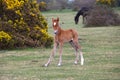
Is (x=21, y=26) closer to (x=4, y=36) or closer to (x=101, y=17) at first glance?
(x=4, y=36)

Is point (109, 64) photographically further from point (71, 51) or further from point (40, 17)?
point (40, 17)

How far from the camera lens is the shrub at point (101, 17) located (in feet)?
136

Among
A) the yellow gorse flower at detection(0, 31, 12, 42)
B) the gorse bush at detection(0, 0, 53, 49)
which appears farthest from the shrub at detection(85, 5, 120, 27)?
the yellow gorse flower at detection(0, 31, 12, 42)

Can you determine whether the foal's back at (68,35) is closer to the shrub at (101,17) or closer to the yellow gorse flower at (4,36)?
the yellow gorse flower at (4,36)

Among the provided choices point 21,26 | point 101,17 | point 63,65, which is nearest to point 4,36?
point 21,26

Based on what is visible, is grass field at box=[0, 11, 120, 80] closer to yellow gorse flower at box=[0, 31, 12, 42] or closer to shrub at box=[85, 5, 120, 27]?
yellow gorse flower at box=[0, 31, 12, 42]

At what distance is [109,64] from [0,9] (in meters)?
8.23

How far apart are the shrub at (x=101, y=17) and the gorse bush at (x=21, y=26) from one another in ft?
61.5

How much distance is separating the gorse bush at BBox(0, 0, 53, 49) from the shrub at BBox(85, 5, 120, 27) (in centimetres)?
1874

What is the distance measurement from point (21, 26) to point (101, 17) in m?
20.1

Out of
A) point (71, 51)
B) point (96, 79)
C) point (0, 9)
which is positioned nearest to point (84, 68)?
point (96, 79)

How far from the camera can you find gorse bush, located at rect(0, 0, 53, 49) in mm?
22031

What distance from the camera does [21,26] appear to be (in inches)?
882

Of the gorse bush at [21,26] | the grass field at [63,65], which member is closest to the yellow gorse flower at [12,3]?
the gorse bush at [21,26]
